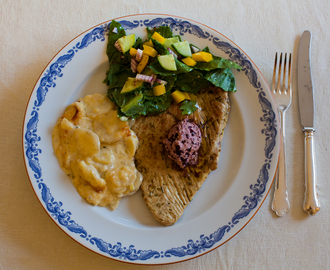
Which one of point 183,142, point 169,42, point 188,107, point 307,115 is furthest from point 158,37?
point 307,115

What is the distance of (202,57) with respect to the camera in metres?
3.09

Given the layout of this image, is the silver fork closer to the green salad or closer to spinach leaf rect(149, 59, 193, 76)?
the green salad

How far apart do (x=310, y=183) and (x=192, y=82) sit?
2156mm

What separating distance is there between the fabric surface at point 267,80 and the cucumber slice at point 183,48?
0.90 m

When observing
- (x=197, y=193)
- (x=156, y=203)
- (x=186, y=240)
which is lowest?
(x=186, y=240)

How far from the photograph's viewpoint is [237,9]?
3762 millimetres

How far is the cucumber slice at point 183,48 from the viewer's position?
10.0 feet

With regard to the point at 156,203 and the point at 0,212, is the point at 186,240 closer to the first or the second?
the point at 156,203

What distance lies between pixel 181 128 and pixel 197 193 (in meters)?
0.97

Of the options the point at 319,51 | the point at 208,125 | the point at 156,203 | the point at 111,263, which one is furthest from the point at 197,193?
the point at 319,51

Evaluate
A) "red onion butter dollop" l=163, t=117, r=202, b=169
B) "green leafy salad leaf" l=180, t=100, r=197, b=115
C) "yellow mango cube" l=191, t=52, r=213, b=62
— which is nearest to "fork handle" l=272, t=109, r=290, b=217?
"red onion butter dollop" l=163, t=117, r=202, b=169

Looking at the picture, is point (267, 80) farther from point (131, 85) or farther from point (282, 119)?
point (131, 85)

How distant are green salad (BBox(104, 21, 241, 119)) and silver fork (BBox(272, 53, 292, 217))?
2.46 ft

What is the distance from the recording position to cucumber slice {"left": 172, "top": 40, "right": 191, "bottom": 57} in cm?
305
